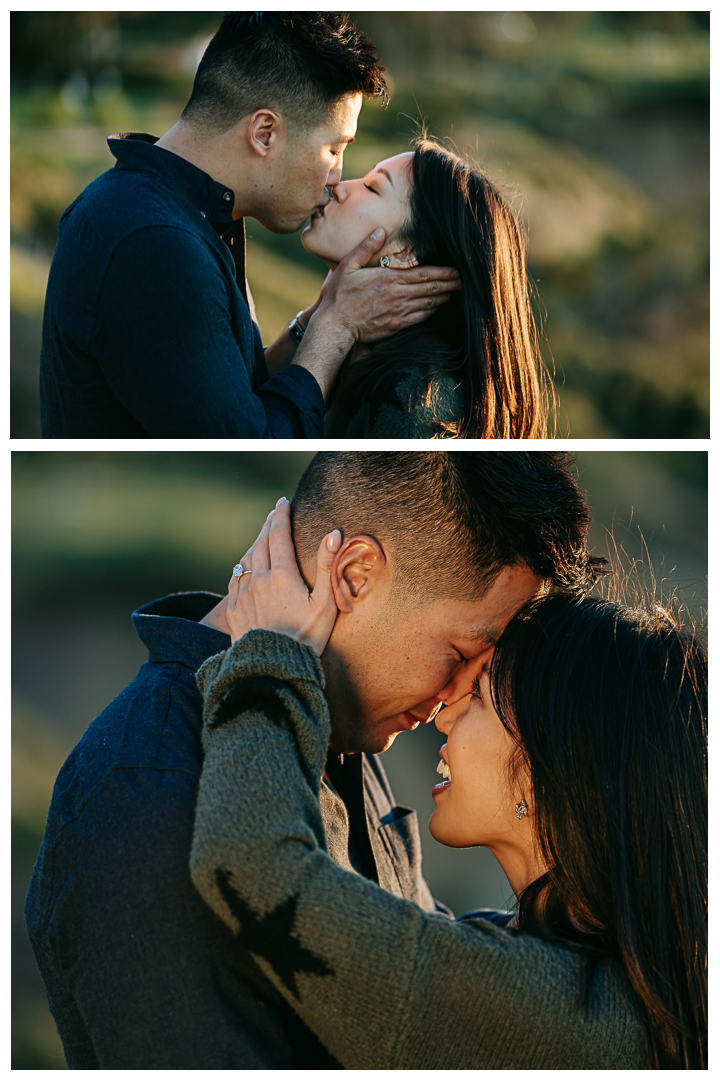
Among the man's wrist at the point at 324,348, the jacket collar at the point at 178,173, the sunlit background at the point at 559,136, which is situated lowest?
the man's wrist at the point at 324,348

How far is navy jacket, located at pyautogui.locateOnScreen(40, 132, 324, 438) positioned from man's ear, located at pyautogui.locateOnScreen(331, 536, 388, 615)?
0.34m

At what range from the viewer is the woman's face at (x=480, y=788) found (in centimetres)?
190

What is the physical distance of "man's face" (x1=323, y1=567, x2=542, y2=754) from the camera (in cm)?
195

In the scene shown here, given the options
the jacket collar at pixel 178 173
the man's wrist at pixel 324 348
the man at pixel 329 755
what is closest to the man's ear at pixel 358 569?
the man at pixel 329 755

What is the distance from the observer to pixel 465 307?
2.55 m

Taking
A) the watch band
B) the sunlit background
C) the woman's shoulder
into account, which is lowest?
the woman's shoulder

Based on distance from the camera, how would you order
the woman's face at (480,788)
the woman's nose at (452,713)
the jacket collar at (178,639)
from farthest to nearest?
the woman's nose at (452,713) < the woman's face at (480,788) < the jacket collar at (178,639)

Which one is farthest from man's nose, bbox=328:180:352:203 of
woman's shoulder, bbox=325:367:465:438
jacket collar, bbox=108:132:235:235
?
woman's shoulder, bbox=325:367:465:438

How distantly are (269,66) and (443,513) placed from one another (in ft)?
4.08

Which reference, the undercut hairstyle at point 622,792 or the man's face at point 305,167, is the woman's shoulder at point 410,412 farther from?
the undercut hairstyle at point 622,792

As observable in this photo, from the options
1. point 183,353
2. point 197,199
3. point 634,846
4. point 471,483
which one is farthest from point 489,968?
point 197,199

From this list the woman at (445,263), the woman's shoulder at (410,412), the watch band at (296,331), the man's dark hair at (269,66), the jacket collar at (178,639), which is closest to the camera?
the jacket collar at (178,639)

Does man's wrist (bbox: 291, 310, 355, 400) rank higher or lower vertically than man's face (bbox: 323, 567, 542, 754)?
higher

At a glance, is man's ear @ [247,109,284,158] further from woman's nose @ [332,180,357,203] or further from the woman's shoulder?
the woman's shoulder
